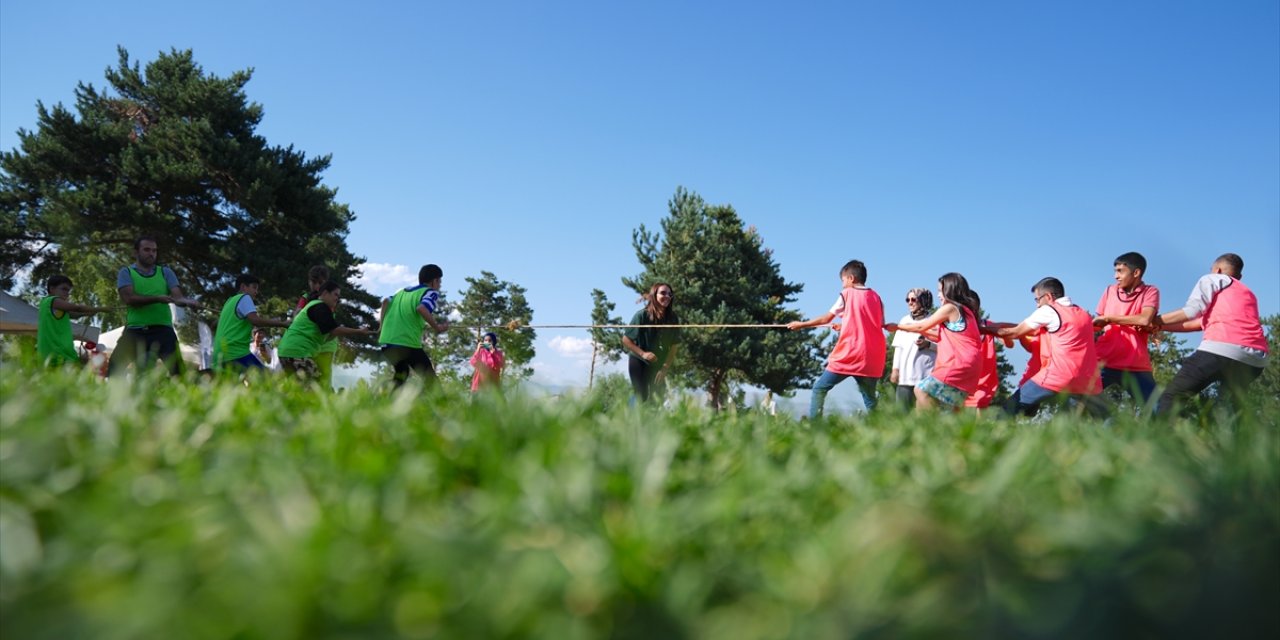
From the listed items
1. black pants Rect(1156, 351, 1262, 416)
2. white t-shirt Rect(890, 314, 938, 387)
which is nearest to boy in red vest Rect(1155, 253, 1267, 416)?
black pants Rect(1156, 351, 1262, 416)

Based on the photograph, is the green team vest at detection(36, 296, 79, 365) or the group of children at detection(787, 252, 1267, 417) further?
the green team vest at detection(36, 296, 79, 365)

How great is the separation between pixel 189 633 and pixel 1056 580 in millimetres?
937

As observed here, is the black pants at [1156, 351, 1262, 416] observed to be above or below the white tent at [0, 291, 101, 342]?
below

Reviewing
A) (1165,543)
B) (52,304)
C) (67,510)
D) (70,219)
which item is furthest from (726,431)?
(70,219)

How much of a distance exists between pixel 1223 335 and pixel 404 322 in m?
8.07

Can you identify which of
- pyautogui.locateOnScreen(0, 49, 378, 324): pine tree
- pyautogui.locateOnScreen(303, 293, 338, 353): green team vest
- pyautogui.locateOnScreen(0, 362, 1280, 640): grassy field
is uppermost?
pyautogui.locateOnScreen(0, 49, 378, 324): pine tree

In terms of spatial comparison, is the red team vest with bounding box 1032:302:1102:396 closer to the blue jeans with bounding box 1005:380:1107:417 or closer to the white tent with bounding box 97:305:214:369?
the blue jeans with bounding box 1005:380:1107:417

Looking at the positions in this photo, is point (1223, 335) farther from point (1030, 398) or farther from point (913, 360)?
point (913, 360)

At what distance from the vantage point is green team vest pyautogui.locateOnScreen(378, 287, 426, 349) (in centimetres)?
927

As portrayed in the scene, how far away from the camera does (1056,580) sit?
3.24ft

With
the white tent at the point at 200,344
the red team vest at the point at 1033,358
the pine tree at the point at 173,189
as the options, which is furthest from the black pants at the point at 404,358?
the pine tree at the point at 173,189

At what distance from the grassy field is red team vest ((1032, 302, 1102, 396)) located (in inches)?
255

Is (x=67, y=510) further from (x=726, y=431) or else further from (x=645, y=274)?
(x=645, y=274)

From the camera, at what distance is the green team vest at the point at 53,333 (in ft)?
29.7
